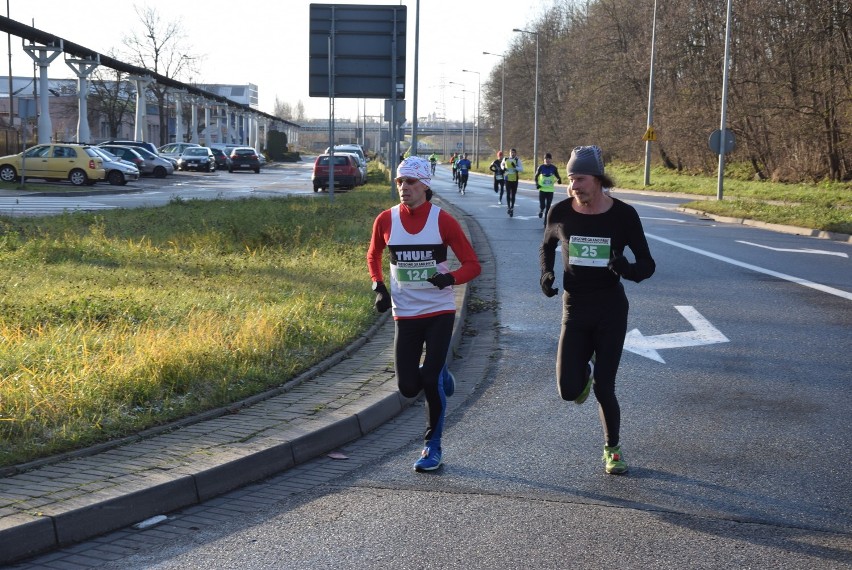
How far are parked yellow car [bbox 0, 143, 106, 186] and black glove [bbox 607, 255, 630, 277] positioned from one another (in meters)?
37.3

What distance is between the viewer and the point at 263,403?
6.93 metres

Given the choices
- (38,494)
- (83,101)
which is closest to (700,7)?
(83,101)

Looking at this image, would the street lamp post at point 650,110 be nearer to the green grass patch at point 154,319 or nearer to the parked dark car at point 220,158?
the green grass patch at point 154,319

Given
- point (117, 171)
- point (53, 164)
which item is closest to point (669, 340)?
point (53, 164)

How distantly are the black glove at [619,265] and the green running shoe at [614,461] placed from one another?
3.09 feet

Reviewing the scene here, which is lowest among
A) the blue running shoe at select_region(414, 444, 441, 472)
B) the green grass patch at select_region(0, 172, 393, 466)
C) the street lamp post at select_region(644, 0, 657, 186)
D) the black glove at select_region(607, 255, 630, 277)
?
the blue running shoe at select_region(414, 444, 441, 472)

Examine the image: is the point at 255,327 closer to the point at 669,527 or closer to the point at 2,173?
the point at 669,527

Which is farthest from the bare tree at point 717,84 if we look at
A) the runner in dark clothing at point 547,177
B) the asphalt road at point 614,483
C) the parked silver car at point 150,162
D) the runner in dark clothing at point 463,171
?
the asphalt road at point 614,483

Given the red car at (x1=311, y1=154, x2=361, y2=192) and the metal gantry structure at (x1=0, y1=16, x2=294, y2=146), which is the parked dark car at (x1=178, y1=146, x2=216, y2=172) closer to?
the metal gantry structure at (x1=0, y1=16, x2=294, y2=146)

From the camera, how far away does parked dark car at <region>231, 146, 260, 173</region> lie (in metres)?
64.6

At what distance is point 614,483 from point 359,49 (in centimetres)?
2078

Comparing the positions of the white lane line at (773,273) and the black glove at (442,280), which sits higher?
the black glove at (442,280)

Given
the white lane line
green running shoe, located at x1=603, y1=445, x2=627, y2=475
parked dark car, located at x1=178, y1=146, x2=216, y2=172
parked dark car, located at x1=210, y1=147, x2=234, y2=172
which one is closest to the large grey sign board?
the white lane line

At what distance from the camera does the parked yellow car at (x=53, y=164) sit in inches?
1571
